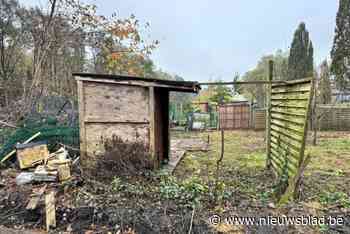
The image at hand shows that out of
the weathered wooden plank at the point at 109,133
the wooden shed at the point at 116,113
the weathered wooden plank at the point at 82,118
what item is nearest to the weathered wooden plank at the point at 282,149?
the wooden shed at the point at 116,113

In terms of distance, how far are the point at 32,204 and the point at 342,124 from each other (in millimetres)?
16234

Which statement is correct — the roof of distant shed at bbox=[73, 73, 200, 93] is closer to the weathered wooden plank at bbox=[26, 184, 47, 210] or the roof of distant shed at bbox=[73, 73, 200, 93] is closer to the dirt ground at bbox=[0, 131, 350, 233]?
the dirt ground at bbox=[0, 131, 350, 233]

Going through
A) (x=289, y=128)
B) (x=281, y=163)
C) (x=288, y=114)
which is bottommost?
(x=281, y=163)

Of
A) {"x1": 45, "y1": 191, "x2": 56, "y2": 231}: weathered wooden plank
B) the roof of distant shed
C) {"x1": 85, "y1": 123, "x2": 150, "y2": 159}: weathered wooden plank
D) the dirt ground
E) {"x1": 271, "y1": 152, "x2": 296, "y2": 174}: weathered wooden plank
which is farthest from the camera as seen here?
{"x1": 85, "y1": 123, "x2": 150, "y2": 159}: weathered wooden plank

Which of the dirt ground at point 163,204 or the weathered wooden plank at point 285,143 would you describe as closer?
the dirt ground at point 163,204

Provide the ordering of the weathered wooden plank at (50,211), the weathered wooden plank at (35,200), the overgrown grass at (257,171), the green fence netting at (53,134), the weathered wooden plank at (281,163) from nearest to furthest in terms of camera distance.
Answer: the weathered wooden plank at (50,211), the weathered wooden plank at (35,200), the weathered wooden plank at (281,163), the overgrown grass at (257,171), the green fence netting at (53,134)

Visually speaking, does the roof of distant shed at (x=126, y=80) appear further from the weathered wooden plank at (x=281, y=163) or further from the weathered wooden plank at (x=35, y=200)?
the weathered wooden plank at (x=281, y=163)

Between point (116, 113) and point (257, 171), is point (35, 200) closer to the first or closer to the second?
point (116, 113)

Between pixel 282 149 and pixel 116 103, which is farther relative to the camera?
pixel 116 103

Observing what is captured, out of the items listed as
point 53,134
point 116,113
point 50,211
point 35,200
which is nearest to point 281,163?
point 116,113

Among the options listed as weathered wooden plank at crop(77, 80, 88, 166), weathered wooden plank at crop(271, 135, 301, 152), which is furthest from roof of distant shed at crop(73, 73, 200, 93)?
weathered wooden plank at crop(271, 135, 301, 152)

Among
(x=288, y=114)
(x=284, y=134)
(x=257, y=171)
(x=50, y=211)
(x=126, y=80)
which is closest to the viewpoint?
(x=50, y=211)

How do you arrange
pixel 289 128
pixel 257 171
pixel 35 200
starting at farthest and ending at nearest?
pixel 257 171 → pixel 289 128 → pixel 35 200

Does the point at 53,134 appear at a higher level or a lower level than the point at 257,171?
higher
